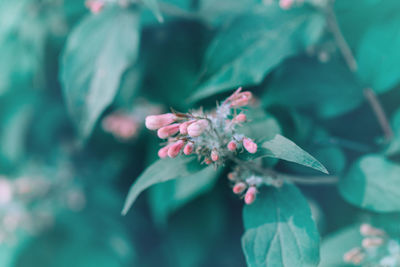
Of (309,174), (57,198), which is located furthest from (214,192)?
(57,198)

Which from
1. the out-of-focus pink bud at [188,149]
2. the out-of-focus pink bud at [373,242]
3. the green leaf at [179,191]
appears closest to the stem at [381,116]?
the out-of-focus pink bud at [373,242]

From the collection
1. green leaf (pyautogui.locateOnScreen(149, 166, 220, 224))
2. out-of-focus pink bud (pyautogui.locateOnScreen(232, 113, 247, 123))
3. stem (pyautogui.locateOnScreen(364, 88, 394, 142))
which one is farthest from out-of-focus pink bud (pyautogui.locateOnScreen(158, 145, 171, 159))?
stem (pyautogui.locateOnScreen(364, 88, 394, 142))

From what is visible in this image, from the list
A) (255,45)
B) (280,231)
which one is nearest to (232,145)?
(280,231)

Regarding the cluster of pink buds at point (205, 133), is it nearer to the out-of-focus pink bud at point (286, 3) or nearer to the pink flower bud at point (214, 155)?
the pink flower bud at point (214, 155)

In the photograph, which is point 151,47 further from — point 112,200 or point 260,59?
point 112,200

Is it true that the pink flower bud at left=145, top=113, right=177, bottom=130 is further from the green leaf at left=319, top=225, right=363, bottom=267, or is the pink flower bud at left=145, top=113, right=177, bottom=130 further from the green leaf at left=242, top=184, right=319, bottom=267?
the green leaf at left=319, top=225, right=363, bottom=267
